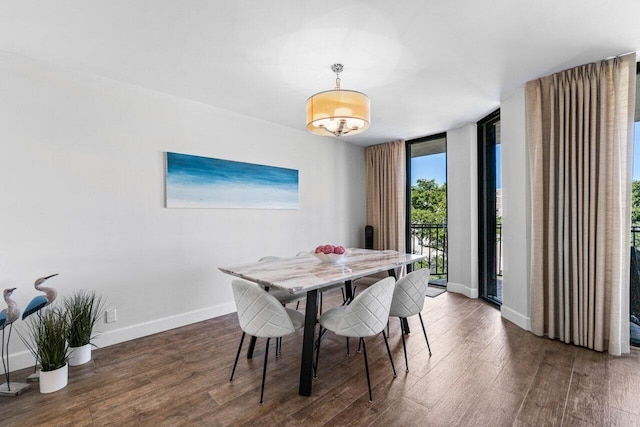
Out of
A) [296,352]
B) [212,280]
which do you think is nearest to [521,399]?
[296,352]

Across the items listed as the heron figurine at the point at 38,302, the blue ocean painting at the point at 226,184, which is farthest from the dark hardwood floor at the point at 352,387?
the blue ocean painting at the point at 226,184

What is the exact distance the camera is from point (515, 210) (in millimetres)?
3135

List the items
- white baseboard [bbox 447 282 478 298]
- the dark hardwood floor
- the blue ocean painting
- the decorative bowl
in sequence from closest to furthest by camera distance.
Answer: the dark hardwood floor → the decorative bowl → the blue ocean painting → white baseboard [bbox 447 282 478 298]

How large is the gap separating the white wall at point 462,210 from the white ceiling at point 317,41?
1227 mm

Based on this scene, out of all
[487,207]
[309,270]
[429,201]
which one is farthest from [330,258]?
[429,201]

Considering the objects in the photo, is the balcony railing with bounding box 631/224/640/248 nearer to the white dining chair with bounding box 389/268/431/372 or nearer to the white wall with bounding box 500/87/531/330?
the white wall with bounding box 500/87/531/330

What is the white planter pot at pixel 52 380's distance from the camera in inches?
79.3

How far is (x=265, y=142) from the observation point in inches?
154

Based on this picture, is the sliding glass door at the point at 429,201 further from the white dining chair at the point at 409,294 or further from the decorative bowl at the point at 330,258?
the decorative bowl at the point at 330,258

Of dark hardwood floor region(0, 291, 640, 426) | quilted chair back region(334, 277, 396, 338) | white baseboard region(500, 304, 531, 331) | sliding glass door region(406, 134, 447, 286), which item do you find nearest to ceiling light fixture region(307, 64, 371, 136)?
quilted chair back region(334, 277, 396, 338)

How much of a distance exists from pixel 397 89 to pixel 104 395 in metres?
3.41

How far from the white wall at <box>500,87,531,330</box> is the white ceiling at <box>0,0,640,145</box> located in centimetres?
34

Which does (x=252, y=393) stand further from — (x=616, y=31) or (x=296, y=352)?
(x=616, y=31)

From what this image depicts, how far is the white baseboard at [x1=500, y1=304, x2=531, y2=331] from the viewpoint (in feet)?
9.69
